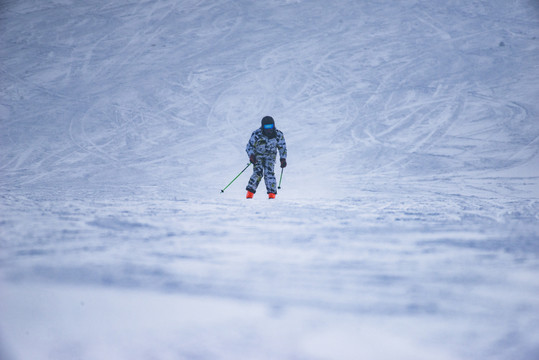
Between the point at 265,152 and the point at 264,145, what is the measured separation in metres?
0.10

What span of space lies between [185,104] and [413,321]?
985 centimetres

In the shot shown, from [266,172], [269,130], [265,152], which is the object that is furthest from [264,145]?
[266,172]

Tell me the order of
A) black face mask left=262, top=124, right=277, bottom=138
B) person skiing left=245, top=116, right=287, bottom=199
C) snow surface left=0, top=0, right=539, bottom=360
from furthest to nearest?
person skiing left=245, top=116, right=287, bottom=199, black face mask left=262, top=124, right=277, bottom=138, snow surface left=0, top=0, right=539, bottom=360

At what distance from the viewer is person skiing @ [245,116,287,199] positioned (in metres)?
5.89

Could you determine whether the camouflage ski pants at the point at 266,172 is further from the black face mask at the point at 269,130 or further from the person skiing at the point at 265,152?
the black face mask at the point at 269,130

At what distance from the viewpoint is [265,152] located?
5.95 meters

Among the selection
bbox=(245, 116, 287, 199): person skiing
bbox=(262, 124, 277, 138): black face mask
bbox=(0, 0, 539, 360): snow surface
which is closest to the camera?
bbox=(0, 0, 539, 360): snow surface

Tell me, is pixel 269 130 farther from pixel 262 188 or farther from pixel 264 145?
pixel 262 188

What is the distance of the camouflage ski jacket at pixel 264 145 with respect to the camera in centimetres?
591

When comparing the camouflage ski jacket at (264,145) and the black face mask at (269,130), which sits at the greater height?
the black face mask at (269,130)

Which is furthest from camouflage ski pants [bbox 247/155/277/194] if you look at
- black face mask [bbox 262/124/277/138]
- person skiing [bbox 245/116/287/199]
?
black face mask [bbox 262/124/277/138]

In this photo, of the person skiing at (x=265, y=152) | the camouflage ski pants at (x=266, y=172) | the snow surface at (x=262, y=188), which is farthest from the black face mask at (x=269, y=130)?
the snow surface at (x=262, y=188)

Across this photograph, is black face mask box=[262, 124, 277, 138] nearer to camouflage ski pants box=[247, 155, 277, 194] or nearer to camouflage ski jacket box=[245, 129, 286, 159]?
camouflage ski jacket box=[245, 129, 286, 159]

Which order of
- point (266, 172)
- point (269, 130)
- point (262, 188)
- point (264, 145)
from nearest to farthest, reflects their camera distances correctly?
point (269, 130) < point (264, 145) < point (266, 172) < point (262, 188)
